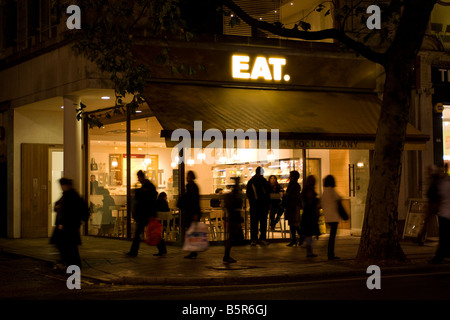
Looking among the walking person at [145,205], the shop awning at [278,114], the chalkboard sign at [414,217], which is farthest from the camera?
the chalkboard sign at [414,217]

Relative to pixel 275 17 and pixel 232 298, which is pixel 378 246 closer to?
pixel 232 298

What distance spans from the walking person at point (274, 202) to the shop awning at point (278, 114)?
1760 mm

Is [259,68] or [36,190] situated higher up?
[259,68]

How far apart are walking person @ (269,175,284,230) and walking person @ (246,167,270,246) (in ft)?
2.84

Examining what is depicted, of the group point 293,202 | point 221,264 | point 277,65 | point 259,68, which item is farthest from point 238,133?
point 221,264

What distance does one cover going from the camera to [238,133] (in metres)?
15.7

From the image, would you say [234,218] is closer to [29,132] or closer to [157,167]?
[157,167]

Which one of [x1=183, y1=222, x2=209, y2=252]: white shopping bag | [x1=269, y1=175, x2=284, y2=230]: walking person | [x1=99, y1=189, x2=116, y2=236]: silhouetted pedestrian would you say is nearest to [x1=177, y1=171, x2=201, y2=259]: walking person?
[x1=183, y1=222, x2=209, y2=252]: white shopping bag

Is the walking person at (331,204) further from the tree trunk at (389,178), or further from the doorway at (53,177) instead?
the doorway at (53,177)

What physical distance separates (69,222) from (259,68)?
26.1 feet

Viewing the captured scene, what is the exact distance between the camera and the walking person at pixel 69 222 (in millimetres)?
12141

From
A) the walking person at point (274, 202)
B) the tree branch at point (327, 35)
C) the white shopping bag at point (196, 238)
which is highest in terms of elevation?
the tree branch at point (327, 35)

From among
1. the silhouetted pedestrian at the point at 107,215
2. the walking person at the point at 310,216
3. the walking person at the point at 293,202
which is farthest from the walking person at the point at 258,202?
the silhouetted pedestrian at the point at 107,215

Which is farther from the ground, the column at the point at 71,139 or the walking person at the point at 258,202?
the column at the point at 71,139
